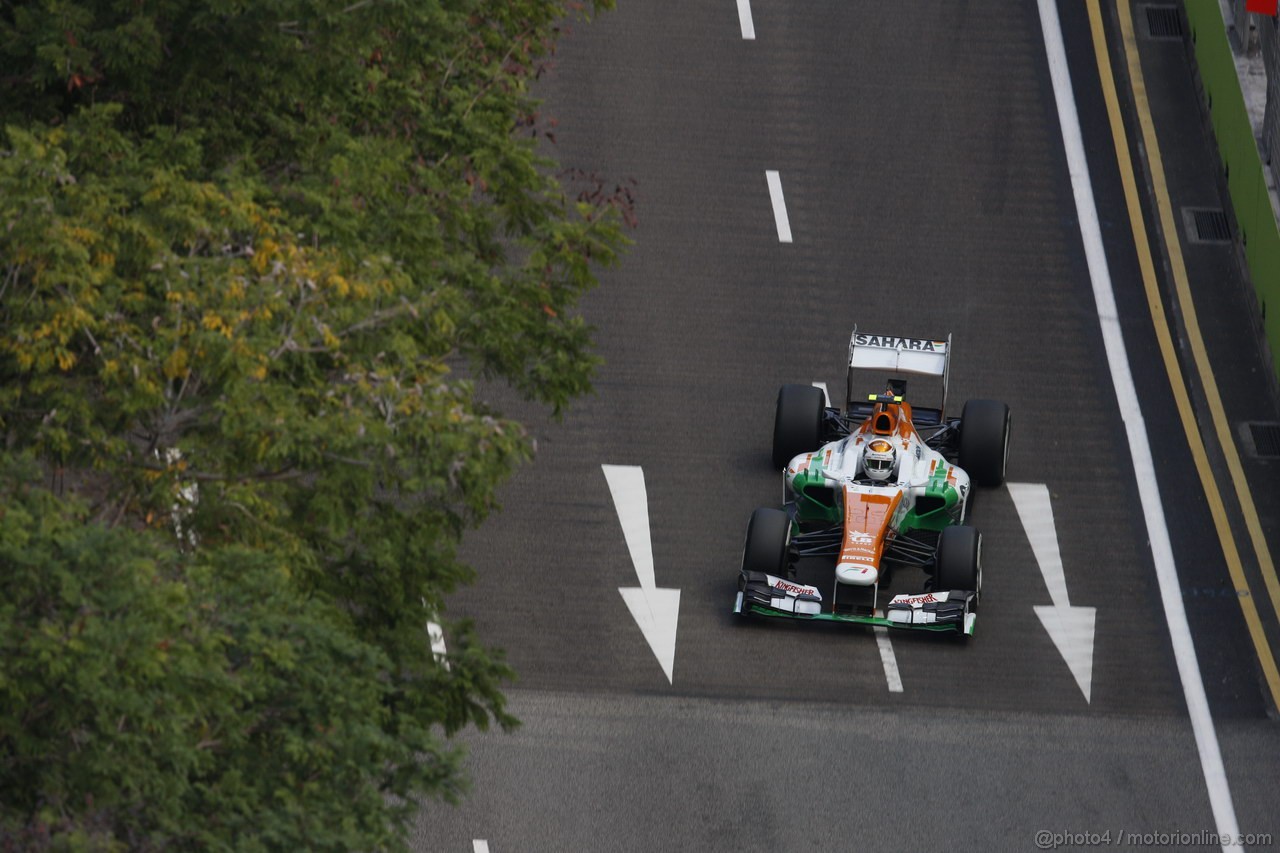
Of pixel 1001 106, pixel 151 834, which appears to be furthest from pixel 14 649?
pixel 1001 106

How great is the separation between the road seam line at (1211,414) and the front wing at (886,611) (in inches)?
121

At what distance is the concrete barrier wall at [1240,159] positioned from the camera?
26719 mm

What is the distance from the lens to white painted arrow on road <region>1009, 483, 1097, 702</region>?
72.6 feet

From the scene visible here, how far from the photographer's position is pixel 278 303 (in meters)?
14.3

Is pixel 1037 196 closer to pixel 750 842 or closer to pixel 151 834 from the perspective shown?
pixel 750 842

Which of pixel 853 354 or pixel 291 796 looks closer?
pixel 291 796

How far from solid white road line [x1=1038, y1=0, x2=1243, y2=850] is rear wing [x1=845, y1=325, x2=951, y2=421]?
99.8 inches

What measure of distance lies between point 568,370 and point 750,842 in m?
4.67

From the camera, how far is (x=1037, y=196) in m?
29.7

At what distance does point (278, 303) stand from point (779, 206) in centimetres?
1567

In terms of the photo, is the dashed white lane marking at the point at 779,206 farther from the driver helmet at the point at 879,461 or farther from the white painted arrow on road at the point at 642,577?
the driver helmet at the point at 879,461

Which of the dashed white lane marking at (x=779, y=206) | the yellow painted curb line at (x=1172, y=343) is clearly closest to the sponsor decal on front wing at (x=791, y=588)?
the yellow painted curb line at (x=1172, y=343)

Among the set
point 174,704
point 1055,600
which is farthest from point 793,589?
point 174,704

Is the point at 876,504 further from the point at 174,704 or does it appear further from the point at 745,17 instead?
the point at 745,17
